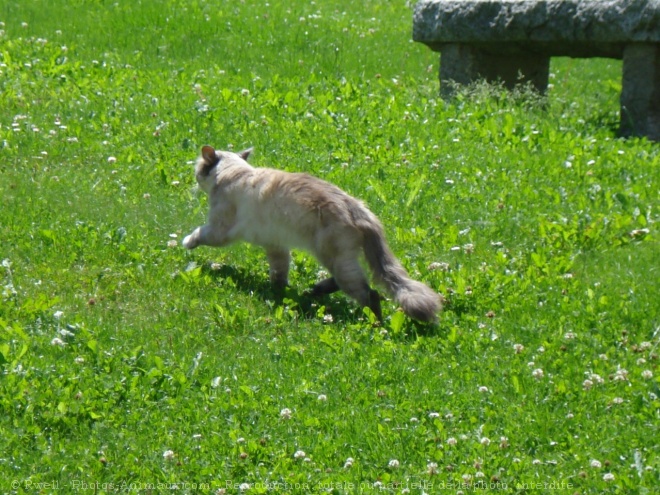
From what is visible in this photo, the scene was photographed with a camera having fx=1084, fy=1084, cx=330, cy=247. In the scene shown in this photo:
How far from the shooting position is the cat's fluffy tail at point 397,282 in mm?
6230

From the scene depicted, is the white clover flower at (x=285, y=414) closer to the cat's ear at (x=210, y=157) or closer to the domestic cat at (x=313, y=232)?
the domestic cat at (x=313, y=232)

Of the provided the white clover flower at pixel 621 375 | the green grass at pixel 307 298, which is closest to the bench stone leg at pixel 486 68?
the green grass at pixel 307 298

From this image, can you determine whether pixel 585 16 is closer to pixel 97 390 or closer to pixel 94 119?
pixel 94 119

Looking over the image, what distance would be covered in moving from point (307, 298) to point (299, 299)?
0.07m

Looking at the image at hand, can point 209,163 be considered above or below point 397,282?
above

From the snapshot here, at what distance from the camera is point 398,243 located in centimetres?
773

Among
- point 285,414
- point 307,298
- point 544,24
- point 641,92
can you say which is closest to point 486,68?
point 544,24

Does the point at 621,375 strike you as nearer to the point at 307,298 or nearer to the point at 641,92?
the point at 307,298

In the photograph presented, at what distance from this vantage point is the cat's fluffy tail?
623 centimetres

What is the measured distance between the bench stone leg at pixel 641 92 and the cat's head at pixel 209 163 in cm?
452

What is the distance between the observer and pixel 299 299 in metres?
6.97

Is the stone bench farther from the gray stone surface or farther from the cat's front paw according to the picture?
the cat's front paw

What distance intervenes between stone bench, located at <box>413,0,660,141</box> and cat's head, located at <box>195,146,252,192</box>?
161 inches

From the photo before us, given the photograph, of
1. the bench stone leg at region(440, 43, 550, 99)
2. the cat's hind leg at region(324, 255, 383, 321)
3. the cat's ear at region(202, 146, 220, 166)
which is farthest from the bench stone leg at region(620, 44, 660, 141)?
the cat's hind leg at region(324, 255, 383, 321)
